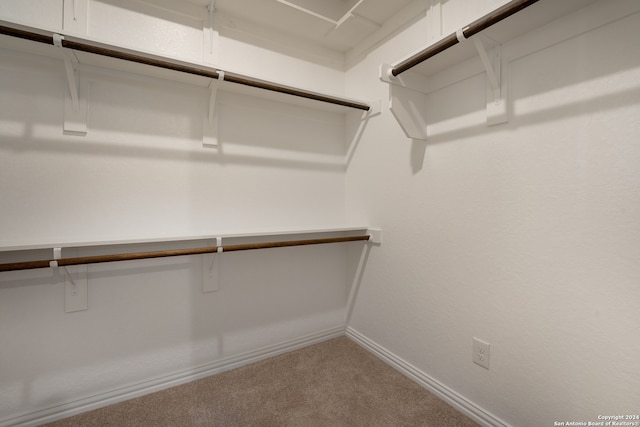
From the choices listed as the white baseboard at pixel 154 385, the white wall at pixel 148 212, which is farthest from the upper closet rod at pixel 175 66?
the white baseboard at pixel 154 385

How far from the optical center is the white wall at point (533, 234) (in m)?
0.91

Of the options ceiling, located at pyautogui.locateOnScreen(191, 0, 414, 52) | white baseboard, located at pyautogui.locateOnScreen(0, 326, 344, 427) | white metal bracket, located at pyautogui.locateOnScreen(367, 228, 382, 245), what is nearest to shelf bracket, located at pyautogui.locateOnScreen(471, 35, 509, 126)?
ceiling, located at pyautogui.locateOnScreen(191, 0, 414, 52)

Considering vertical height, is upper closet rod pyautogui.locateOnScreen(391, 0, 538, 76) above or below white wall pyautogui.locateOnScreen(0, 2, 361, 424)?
Result: above

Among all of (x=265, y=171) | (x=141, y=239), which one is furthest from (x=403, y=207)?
(x=141, y=239)

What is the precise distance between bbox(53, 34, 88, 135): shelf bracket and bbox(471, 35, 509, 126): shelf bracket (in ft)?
6.00

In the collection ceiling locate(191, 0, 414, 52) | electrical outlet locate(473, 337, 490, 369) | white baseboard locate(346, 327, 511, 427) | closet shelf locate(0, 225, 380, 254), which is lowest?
white baseboard locate(346, 327, 511, 427)

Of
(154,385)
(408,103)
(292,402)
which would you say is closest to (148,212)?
(154,385)

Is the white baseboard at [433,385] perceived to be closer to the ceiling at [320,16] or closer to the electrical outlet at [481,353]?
the electrical outlet at [481,353]

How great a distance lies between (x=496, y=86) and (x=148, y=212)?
1.80 metres

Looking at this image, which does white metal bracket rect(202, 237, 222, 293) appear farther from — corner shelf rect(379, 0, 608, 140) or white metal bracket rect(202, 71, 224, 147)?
corner shelf rect(379, 0, 608, 140)

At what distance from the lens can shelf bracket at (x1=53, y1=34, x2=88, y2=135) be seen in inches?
50.6

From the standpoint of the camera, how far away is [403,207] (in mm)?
1683

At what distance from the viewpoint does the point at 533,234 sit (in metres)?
1.11

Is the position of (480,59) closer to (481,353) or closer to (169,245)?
(481,353)
